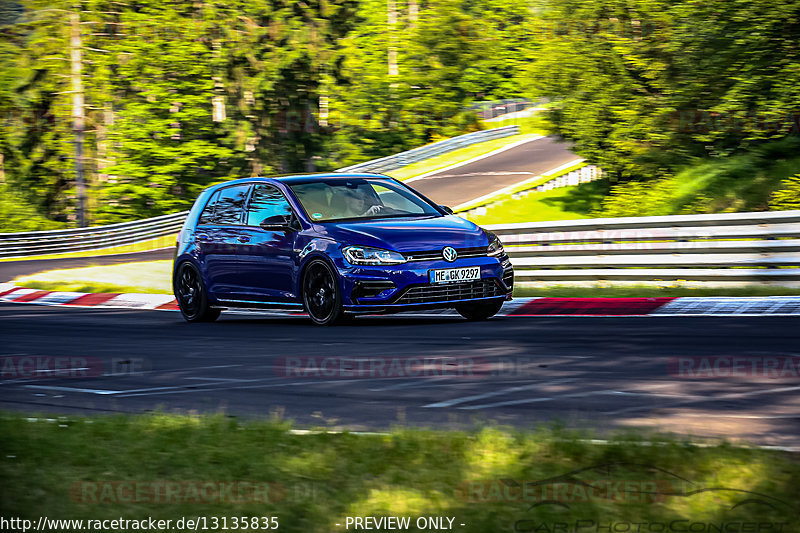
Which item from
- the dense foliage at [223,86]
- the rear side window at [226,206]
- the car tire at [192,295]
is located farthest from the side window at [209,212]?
the dense foliage at [223,86]

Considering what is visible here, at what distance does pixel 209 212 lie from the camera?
15.2m

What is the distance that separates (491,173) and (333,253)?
29291 mm

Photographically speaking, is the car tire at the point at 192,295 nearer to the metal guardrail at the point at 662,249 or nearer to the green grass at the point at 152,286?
the green grass at the point at 152,286

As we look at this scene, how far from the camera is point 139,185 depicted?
58.7 m

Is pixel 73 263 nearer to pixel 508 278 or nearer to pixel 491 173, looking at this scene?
pixel 491 173

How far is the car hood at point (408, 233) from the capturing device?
12.4 metres

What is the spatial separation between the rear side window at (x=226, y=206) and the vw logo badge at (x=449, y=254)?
306 cm

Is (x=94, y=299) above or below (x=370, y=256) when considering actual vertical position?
below

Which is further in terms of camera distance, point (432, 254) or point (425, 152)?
point (425, 152)

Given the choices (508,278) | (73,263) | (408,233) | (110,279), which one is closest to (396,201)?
(408,233)

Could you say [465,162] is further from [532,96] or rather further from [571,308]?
[571,308]

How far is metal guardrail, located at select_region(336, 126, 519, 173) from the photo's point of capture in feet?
147

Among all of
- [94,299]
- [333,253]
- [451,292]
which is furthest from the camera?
[94,299]

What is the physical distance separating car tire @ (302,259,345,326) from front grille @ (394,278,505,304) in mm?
710
